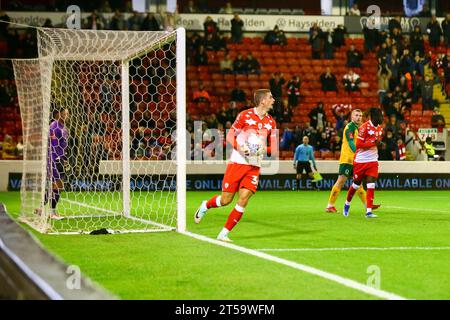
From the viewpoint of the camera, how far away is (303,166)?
23.9 metres

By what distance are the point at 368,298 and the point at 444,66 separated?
86.7 ft

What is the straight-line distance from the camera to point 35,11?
30406 mm

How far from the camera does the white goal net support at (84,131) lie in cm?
1117

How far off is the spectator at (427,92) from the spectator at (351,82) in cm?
232

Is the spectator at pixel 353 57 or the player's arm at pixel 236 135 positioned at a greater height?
the spectator at pixel 353 57

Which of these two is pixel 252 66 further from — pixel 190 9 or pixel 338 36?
pixel 190 9

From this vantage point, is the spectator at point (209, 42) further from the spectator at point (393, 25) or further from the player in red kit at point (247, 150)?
the player in red kit at point (247, 150)

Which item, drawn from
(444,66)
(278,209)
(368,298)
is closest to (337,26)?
(444,66)

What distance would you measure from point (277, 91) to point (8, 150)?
9288mm

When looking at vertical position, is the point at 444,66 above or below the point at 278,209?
above

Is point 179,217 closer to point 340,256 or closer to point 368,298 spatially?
point 340,256

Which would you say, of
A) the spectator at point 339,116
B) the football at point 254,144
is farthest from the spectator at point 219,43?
the football at point 254,144

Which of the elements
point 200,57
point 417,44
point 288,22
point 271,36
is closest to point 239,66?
point 200,57
